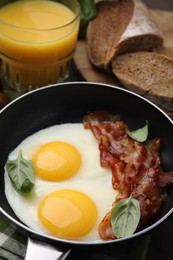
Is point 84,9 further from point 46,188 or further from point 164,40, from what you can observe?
point 46,188

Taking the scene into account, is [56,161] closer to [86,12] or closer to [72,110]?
[72,110]

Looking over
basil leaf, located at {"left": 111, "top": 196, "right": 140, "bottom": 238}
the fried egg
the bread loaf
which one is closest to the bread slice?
the bread loaf

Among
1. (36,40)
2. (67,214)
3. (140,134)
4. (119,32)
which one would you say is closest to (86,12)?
(119,32)

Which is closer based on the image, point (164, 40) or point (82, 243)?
point (82, 243)

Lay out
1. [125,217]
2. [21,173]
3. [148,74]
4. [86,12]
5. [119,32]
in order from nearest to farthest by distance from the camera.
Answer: [125,217]
[21,173]
[148,74]
[119,32]
[86,12]

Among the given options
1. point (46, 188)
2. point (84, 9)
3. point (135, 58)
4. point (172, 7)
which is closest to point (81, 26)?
point (84, 9)

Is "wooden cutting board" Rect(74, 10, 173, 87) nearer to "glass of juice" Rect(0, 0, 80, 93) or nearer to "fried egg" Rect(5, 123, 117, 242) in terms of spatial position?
"glass of juice" Rect(0, 0, 80, 93)
